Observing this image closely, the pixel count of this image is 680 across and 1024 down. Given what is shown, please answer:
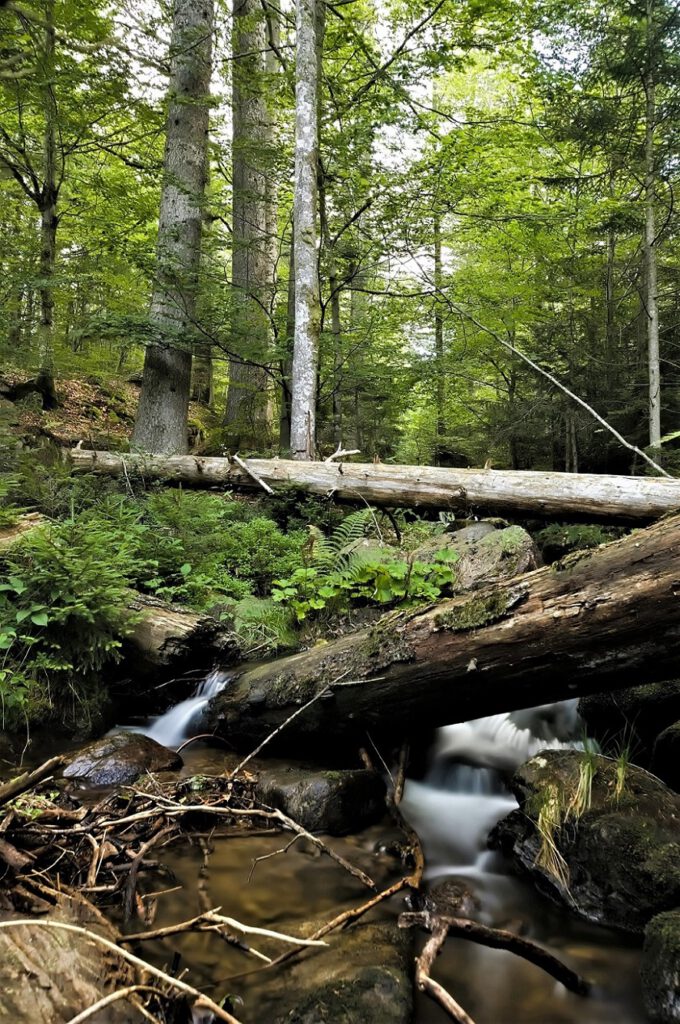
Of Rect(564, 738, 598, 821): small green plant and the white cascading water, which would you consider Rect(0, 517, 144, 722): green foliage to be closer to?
the white cascading water

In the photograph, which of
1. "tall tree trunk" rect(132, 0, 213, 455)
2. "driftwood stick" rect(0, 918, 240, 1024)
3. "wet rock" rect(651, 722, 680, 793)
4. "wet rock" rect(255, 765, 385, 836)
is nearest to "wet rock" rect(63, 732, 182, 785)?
"wet rock" rect(255, 765, 385, 836)

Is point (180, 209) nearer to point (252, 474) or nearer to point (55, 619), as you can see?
point (252, 474)

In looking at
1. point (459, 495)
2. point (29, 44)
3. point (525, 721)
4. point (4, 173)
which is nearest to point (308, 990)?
point (525, 721)

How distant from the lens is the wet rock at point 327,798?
A: 3.43 meters

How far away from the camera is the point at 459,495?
6.61m

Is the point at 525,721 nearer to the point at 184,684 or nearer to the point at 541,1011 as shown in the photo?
the point at 541,1011

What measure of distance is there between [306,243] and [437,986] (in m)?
8.79

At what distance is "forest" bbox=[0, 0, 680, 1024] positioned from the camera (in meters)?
2.53

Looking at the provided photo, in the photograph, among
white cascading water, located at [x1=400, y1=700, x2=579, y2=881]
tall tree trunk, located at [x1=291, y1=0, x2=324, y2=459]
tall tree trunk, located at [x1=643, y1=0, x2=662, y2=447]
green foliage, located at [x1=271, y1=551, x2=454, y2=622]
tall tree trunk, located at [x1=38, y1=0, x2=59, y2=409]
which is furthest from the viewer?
tall tree trunk, located at [x1=38, y1=0, x2=59, y2=409]

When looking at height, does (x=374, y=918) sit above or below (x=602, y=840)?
below

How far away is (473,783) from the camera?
4320mm

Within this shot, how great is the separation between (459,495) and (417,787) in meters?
3.34

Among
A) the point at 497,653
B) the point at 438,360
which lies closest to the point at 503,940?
the point at 497,653

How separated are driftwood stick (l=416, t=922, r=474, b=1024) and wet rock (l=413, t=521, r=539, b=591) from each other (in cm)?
390
